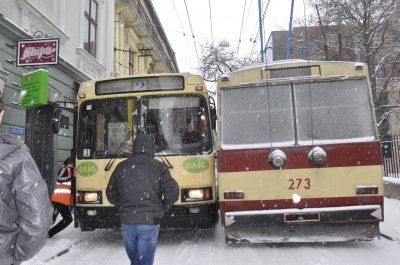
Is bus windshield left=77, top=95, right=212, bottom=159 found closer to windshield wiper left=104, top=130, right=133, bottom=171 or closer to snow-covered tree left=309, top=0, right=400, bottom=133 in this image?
windshield wiper left=104, top=130, right=133, bottom=171

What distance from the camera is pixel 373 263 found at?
564 centimetres

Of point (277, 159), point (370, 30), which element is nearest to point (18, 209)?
point (277, 159)

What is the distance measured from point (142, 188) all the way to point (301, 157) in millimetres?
3150

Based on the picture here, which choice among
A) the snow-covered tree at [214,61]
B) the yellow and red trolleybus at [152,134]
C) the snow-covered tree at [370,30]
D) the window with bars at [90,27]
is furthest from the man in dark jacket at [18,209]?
the snow-covered tree at [214,61]

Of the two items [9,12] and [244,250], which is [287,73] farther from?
[9,12]

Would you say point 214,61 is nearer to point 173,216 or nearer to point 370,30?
point 370,30

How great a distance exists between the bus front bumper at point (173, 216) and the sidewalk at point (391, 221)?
3241mm

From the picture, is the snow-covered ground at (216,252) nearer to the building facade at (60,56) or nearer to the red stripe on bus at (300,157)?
the red stripe on bus at (300,157)

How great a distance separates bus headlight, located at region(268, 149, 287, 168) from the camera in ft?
21.1

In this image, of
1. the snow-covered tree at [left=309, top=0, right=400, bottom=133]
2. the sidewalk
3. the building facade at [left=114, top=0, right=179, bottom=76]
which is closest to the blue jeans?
the sidewalk

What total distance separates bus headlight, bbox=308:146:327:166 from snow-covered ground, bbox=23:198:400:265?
4.33 ft

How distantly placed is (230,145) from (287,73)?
1527 millimetres

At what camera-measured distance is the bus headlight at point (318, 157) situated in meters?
6.38

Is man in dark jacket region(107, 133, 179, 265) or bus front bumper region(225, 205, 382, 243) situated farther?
bus front bumper region(225, 205, 382, 243)
